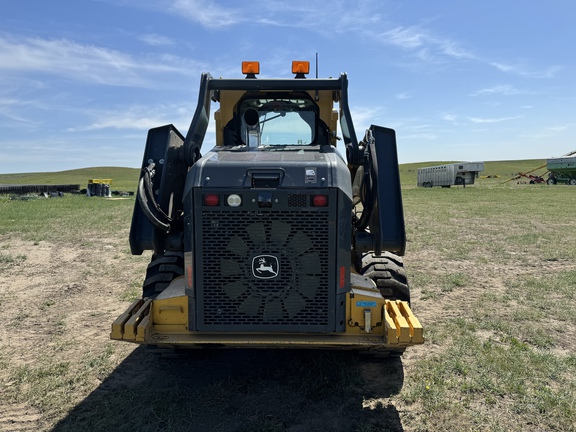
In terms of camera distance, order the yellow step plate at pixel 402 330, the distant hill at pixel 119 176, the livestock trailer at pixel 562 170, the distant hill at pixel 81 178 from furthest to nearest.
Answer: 1. the distant hill at pixel 119 176
2. the distant hill at pixel 81 178
3. the livestock trailer at pixel 562 170
4. the yellow step plate at pixel 402 330

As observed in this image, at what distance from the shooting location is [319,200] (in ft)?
12.3

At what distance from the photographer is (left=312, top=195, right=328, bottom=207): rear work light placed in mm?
3730

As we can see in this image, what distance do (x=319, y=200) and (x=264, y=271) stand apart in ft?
2.38

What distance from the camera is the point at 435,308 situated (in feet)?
22.2

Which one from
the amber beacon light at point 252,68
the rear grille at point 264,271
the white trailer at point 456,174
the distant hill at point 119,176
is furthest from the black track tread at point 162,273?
the distant hill at point 119,176

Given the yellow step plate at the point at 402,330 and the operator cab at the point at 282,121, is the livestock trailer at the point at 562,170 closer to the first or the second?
the operator cab at the point at 282,121


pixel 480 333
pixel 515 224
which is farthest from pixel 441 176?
pixel 480 333

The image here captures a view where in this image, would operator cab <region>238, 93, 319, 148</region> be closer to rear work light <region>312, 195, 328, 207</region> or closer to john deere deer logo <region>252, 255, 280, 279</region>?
rear work light <region>312, 195, 328, 207</region>

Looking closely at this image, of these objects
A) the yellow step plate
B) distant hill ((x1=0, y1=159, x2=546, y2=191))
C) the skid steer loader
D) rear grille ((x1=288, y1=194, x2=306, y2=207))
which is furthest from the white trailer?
rear grille ((x1=288, y1=194, x2=306, y2=207))

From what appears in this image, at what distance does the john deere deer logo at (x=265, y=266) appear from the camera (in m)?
3.80

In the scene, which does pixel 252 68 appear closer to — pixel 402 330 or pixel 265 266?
pixel 265 266

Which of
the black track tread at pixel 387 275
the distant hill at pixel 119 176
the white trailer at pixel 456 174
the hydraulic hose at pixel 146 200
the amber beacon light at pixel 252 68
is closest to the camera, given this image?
the hydraulic hose at pixel 146 200

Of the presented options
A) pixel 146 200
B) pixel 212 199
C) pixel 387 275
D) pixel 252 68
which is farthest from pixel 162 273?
pixel 252 68

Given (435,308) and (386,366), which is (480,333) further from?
(386,366)
